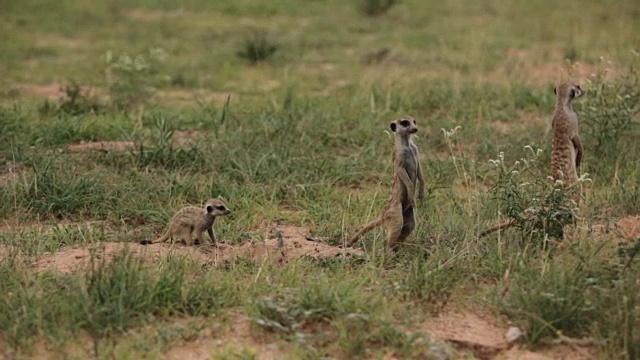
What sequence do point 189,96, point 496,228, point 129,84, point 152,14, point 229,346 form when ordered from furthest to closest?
point 152,14 < point 189,96 < point 129,84 < point 496,228 < point 229,346

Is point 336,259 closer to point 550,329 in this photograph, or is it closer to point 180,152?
point 550,329

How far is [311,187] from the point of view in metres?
7.41

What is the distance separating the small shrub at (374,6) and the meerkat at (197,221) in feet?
33.0

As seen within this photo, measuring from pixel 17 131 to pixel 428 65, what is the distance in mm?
5339

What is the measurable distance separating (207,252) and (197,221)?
219 millimetres

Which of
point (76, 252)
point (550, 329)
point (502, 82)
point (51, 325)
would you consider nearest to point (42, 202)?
point (76, 252)

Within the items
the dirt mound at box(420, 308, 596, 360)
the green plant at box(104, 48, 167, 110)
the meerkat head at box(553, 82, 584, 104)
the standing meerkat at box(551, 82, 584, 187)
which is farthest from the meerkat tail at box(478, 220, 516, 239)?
the green plant at box(104, 48, 167, 110)

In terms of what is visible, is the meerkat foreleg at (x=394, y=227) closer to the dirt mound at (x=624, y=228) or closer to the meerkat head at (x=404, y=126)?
A: the meerkat head at (x=404, y=126)

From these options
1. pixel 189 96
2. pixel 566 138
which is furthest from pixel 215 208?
pixel 189 96

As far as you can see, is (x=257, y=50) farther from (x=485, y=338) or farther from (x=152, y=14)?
(x=485, y=338)

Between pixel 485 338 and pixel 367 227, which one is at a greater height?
pixel 367 227

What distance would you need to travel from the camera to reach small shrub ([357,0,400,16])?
618 inches

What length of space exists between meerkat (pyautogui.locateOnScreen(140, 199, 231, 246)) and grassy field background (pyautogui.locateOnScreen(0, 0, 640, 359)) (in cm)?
22

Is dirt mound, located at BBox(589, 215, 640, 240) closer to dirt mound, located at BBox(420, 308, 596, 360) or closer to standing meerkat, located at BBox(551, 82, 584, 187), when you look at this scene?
standing meerkat, located at BBox(551, 82, 584, 187)
